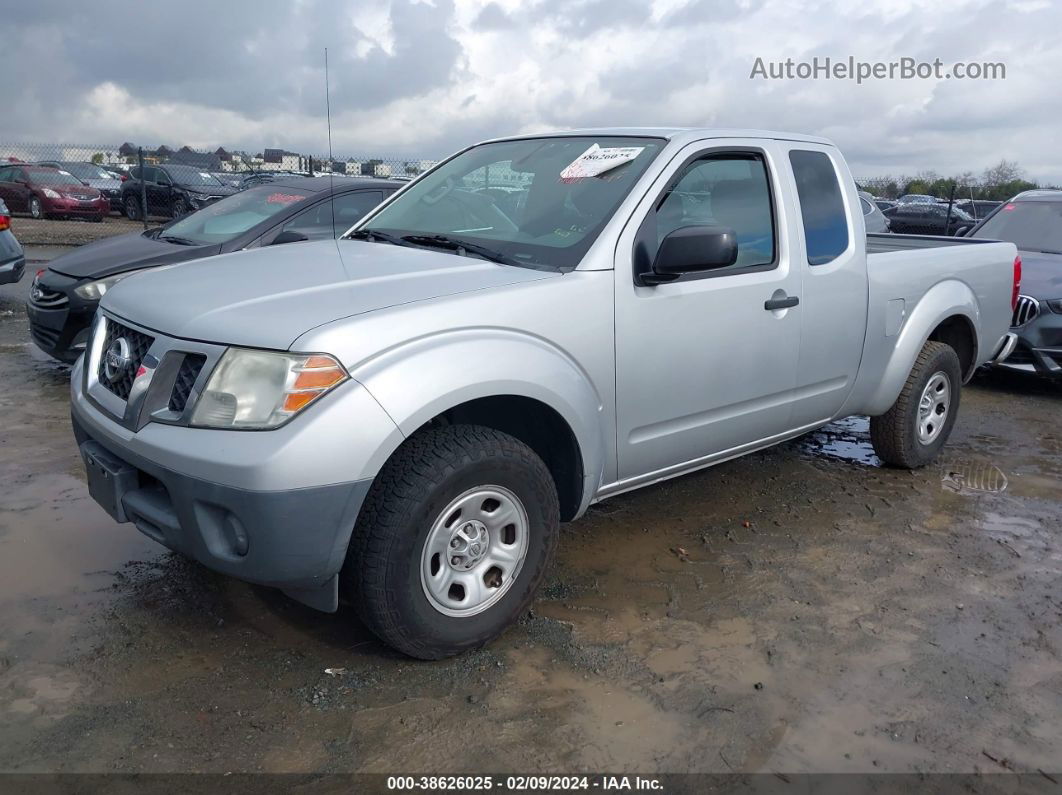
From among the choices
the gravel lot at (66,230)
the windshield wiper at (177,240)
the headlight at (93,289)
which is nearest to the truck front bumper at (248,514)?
the headlight at (93,289)

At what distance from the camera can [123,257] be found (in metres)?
6.84

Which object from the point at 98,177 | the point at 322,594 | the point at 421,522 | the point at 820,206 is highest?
the point at 98,177

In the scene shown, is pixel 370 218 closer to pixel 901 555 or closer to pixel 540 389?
pixel 540 389

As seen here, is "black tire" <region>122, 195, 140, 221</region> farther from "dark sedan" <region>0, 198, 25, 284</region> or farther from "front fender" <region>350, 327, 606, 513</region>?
"front fender" <region>350, 327, 606, 513</region>

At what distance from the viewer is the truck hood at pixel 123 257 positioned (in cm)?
667

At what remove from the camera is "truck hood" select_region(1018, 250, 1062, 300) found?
7383mm

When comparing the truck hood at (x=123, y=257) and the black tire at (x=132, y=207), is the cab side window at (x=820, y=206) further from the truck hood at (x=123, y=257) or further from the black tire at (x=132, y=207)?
the black tire at (x=132, y=207)

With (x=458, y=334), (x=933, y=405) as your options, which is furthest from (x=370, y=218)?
(x=933, y=405)

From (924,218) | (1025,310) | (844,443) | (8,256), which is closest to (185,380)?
(844,443)

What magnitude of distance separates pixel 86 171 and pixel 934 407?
26.9 m

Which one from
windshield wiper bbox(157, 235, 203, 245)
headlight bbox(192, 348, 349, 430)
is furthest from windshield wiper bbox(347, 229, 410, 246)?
windshield wiper bbox(157, 235, 203, 245)

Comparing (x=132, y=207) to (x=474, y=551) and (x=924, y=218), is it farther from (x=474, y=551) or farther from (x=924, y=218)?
(x=474, y=551)

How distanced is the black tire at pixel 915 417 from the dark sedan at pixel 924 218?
55.4ft

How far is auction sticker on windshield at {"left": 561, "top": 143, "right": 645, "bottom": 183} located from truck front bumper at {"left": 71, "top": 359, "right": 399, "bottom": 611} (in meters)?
1.73
